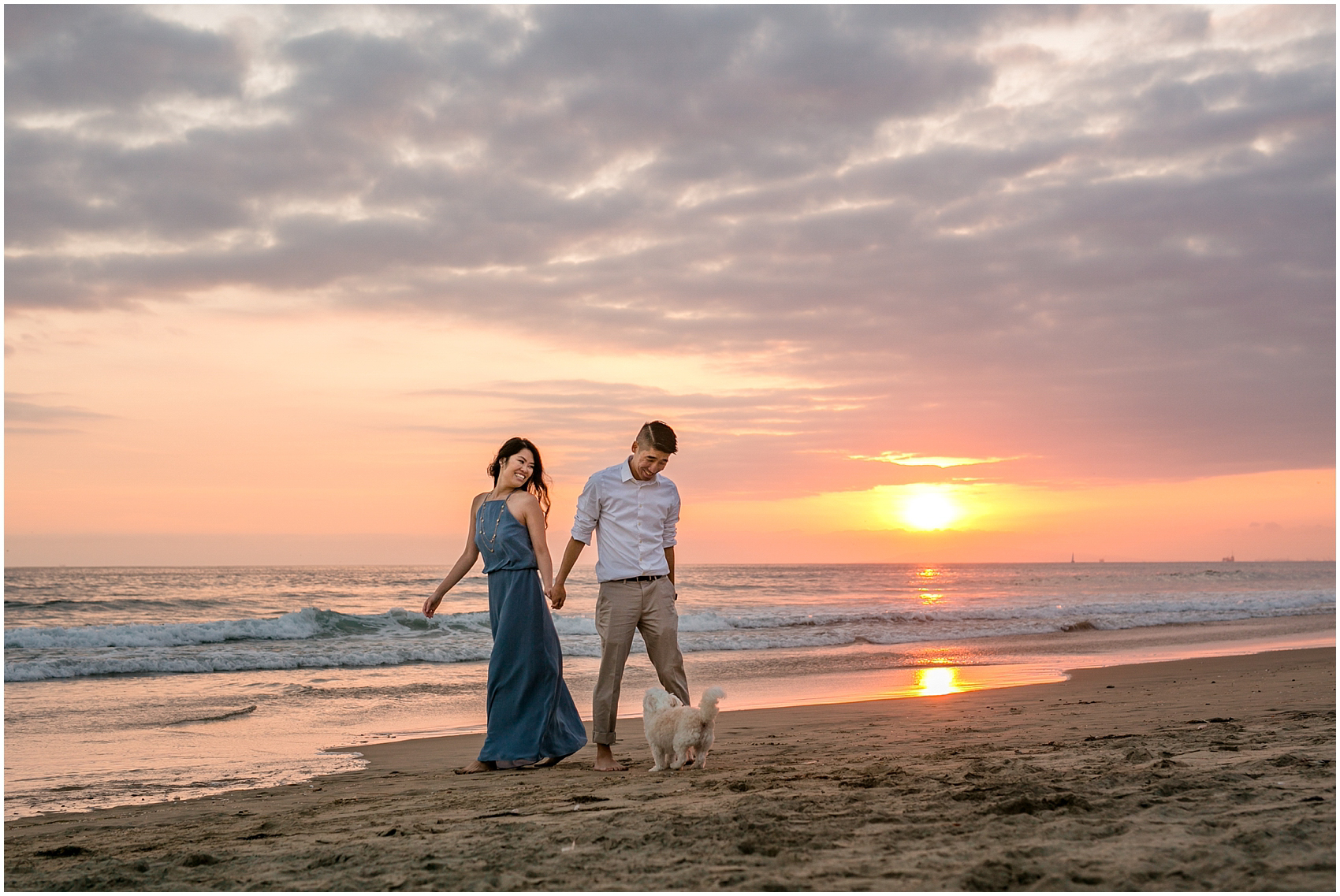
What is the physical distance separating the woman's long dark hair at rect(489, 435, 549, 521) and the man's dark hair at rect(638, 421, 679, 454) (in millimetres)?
1011

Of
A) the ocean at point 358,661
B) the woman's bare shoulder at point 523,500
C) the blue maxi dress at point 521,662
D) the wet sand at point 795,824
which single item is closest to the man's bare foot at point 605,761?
the wet sand at point 795,824

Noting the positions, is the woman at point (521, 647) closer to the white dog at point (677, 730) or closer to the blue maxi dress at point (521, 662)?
the blue maxi dress at point (521, 662)

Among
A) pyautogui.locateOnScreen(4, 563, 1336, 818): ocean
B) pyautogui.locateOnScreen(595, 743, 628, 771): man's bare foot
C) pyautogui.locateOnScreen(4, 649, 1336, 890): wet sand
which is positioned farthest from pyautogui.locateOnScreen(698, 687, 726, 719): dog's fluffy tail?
pyautogui.locateOnScreen(4, 563, 1336, 818): ocean

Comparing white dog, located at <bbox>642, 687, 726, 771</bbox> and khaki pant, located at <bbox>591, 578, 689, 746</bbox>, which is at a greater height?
khaki pant, located at <bbox>591, 578, 689, 746</bbox>

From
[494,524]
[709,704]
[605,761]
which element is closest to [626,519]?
[494,524]

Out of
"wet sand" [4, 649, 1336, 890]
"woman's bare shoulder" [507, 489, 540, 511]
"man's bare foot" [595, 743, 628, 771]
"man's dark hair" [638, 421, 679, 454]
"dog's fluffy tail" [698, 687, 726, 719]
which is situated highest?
"man's dark hair" [638, 421, 679, 454]

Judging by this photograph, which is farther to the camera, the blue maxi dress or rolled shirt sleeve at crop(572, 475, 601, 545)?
the blue maxi dress

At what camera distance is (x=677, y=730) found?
503cm

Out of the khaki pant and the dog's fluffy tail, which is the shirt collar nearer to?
the khaki pant

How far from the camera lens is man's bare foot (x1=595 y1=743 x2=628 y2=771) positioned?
5320 mm

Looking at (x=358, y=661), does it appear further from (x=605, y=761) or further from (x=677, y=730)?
(x=677, y=730)

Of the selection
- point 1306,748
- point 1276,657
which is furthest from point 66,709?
point 1276,657

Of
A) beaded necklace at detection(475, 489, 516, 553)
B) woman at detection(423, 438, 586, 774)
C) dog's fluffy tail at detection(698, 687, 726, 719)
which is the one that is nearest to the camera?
dog's fluffy tail at detection(698, 687, 726, 719)

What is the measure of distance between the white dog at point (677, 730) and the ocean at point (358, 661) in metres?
2.47
